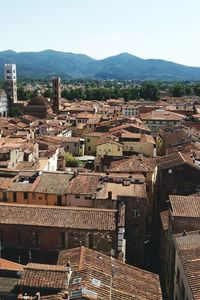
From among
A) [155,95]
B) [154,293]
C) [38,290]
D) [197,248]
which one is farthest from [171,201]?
[155,95]

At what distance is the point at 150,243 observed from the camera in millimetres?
42219

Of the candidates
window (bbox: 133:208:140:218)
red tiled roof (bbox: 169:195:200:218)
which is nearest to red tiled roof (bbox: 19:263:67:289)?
red tiled roof (bbox: 169:195:200:218)

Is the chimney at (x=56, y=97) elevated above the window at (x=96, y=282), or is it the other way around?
the chimney at (x=56, y=97)

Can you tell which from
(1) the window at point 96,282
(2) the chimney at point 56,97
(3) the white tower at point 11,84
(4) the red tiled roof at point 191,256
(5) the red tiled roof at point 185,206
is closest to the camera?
(1) the window at point 96,282

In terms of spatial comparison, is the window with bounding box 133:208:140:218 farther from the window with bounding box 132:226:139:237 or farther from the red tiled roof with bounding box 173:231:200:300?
the red tiled roof with bounding box 173:231:200:300

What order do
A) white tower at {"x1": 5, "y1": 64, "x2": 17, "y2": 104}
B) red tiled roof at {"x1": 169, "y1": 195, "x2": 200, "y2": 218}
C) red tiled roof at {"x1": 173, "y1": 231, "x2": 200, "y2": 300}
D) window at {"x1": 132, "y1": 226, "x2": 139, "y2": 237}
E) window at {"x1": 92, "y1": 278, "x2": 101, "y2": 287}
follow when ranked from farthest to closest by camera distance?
white tower at {"x1": 5, "y1": 64, "x2": 17, "y2": 104}
window at {"x1": 132, "y1": 226, "x2": 139, "y2": 237}
red tiled roof at {"x1": 169, "y1": 195, "x2": 200, "y2": 218}
red tiled roof at {"x1": 173, "y1": 231, "x2": 200, "y2": 300}
window at {"x1": 92, "y1": 278, "x2": 101, "y2": 287}

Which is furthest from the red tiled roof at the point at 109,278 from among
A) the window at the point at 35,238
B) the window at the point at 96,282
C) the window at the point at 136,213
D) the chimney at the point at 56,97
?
the chimney at the point at 56,97

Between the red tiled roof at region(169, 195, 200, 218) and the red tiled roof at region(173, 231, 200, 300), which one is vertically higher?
the red tiled roof at region(169, 195, 200, 218)

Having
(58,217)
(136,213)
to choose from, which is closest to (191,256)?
(58,217)

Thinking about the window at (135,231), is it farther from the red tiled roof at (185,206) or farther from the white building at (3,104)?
the white building at (3,104)

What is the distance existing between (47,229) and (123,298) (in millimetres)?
11625

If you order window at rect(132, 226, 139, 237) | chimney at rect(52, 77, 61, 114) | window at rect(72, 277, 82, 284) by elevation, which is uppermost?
chimney at rect(52, 77, 61, 114)

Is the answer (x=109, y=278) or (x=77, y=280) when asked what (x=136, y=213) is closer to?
(x=109, y=278)

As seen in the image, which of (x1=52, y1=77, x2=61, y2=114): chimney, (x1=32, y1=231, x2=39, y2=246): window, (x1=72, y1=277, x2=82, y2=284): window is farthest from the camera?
(x1=52, y1=77, x2=61, y2=114): chimney
